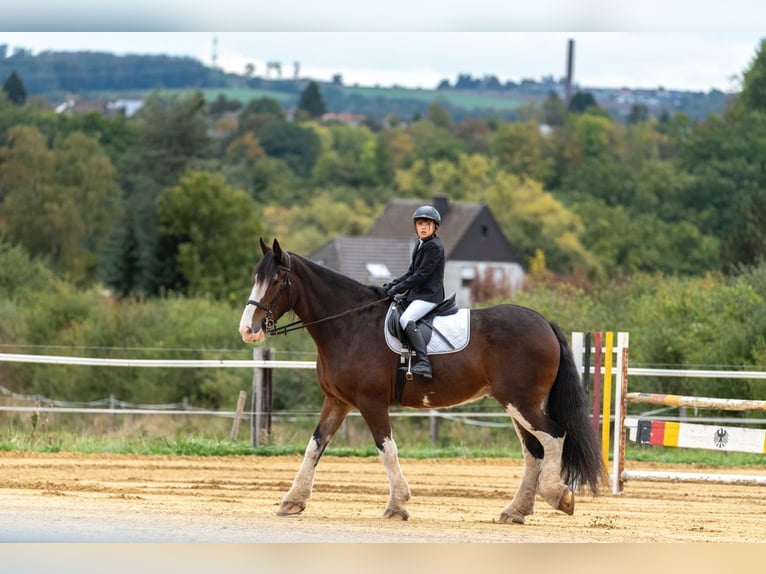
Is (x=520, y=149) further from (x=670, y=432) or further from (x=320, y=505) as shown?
(x=320, y=505)

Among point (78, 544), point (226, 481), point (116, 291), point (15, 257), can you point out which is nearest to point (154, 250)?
point (116, 291)

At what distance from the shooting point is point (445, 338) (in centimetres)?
985

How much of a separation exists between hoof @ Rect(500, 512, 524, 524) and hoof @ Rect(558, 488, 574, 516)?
0.32 meters

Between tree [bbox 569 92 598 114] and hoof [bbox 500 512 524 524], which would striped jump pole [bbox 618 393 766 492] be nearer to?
hoof [bbox 500 512 524 524]

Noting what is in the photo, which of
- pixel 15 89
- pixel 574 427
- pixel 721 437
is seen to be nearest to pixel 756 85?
pixel 15 89

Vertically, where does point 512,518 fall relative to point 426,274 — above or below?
below

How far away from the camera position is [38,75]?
3514 inches

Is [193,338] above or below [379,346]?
below

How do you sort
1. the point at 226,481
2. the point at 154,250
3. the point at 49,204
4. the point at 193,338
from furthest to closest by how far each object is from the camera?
1. the point at 49,204
2. the point at 154,250
3. the point at 193,338
4. the point at 226,481

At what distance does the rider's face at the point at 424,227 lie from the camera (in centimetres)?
Result: 977

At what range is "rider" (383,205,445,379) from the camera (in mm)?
9719

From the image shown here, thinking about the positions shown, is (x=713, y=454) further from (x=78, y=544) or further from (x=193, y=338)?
(x=193, y=338)

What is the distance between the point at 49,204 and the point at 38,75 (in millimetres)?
29265

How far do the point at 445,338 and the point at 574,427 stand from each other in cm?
120
